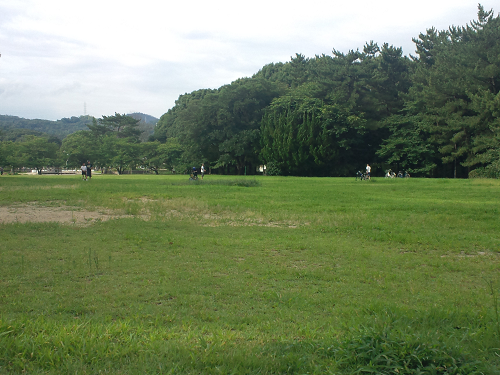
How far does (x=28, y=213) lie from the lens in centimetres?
1266

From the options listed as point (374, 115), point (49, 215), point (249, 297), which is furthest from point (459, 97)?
point (249, 297)

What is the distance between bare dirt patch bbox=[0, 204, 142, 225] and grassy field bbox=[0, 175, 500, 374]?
368mm

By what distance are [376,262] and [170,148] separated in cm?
6603

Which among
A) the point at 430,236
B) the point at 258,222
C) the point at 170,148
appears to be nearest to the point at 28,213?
the point at 258,222

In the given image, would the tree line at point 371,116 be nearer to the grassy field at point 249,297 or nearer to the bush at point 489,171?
the bush at point 489,171

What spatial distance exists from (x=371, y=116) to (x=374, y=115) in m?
0.45

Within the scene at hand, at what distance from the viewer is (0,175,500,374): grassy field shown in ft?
11.2

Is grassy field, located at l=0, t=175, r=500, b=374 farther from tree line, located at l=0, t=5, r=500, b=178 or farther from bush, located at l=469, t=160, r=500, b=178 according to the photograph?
tree line, located at l=0, t=5, r=500, b=178

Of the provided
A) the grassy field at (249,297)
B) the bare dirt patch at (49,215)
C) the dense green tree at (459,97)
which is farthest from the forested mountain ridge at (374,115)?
the bare dirt patch at (49,215)

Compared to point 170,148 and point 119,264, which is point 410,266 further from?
point 170,148

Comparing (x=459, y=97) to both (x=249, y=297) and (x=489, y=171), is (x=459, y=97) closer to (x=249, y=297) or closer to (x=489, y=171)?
(x=489, y=171)

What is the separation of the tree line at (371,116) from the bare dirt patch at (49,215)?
36.0 m

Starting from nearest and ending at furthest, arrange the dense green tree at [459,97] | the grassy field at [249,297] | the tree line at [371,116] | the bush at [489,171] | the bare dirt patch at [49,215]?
the grassy field at [249,297], the bare dirt patch at [49,215], the bush at [489,171], the dense green tree at [459,97], the tree line at [371,116]

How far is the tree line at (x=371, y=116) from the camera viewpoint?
42.2m
